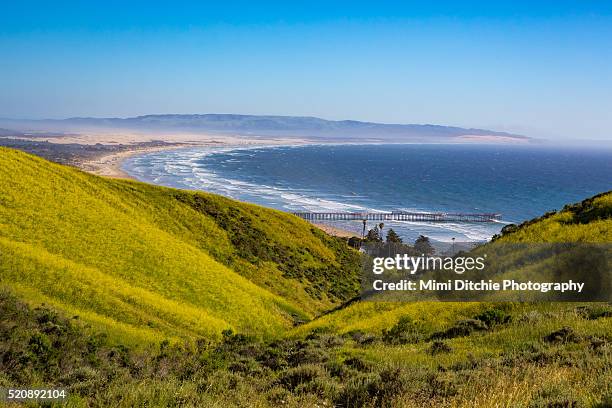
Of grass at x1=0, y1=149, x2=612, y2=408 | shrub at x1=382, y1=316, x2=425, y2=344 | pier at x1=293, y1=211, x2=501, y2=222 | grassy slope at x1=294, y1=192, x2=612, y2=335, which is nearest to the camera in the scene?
grass at x1=0, y1=149, x2=612, y2=408

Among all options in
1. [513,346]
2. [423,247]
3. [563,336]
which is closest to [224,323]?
[513,346]

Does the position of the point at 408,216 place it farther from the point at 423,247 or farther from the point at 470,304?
the point at 470,304

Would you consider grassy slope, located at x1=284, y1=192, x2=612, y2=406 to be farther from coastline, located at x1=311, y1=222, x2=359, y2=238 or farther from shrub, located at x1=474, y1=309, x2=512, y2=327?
coastline, located at x1=311, y1=222, x2=359, y2=238

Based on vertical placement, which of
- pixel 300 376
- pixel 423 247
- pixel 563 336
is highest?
pixel 563 336

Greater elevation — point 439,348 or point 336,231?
point 439,348

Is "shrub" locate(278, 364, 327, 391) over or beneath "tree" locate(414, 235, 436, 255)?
over

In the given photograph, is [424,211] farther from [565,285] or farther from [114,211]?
[565,285]

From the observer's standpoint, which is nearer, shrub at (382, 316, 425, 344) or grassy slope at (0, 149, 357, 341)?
shrub at (382, 316, 425, 344)

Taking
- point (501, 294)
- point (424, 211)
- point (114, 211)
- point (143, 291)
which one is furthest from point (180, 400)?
point (424, 211)

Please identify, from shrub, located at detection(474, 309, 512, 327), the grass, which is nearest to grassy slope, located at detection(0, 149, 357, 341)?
the grass
